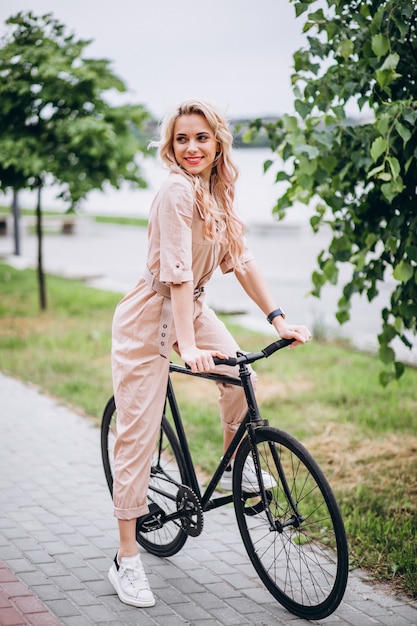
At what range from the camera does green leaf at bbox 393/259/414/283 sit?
4.62 metres

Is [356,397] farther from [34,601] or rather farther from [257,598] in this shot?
[34,601]

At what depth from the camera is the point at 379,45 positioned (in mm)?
4328

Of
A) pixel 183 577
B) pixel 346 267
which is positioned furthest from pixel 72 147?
pixel 346 267

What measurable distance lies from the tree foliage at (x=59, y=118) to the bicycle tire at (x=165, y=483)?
6266 mm

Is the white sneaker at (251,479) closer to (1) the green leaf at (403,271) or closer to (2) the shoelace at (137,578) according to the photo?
(2) the shoelace at (137,578)

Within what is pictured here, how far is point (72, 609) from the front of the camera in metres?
3.70

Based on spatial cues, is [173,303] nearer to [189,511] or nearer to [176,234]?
[176,234]

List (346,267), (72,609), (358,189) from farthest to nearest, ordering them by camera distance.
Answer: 1. (346,267)
2. (358,189)
3. (72,609)

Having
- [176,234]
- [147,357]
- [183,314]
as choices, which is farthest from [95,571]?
[176,234]

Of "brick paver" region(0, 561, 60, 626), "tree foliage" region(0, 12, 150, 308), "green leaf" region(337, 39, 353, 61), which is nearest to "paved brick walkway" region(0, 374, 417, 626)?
"brick paver" region(0, 561, 60, 626)

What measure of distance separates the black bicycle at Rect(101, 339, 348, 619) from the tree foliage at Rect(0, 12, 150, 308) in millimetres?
6366

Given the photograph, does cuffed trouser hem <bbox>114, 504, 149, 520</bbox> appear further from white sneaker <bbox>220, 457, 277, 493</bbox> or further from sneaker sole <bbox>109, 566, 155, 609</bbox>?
white sneaker <bbox>220, 457, 277, 493</bbox>

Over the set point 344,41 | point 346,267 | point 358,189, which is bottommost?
point 346,267

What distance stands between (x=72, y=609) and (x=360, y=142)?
285 centimetres
